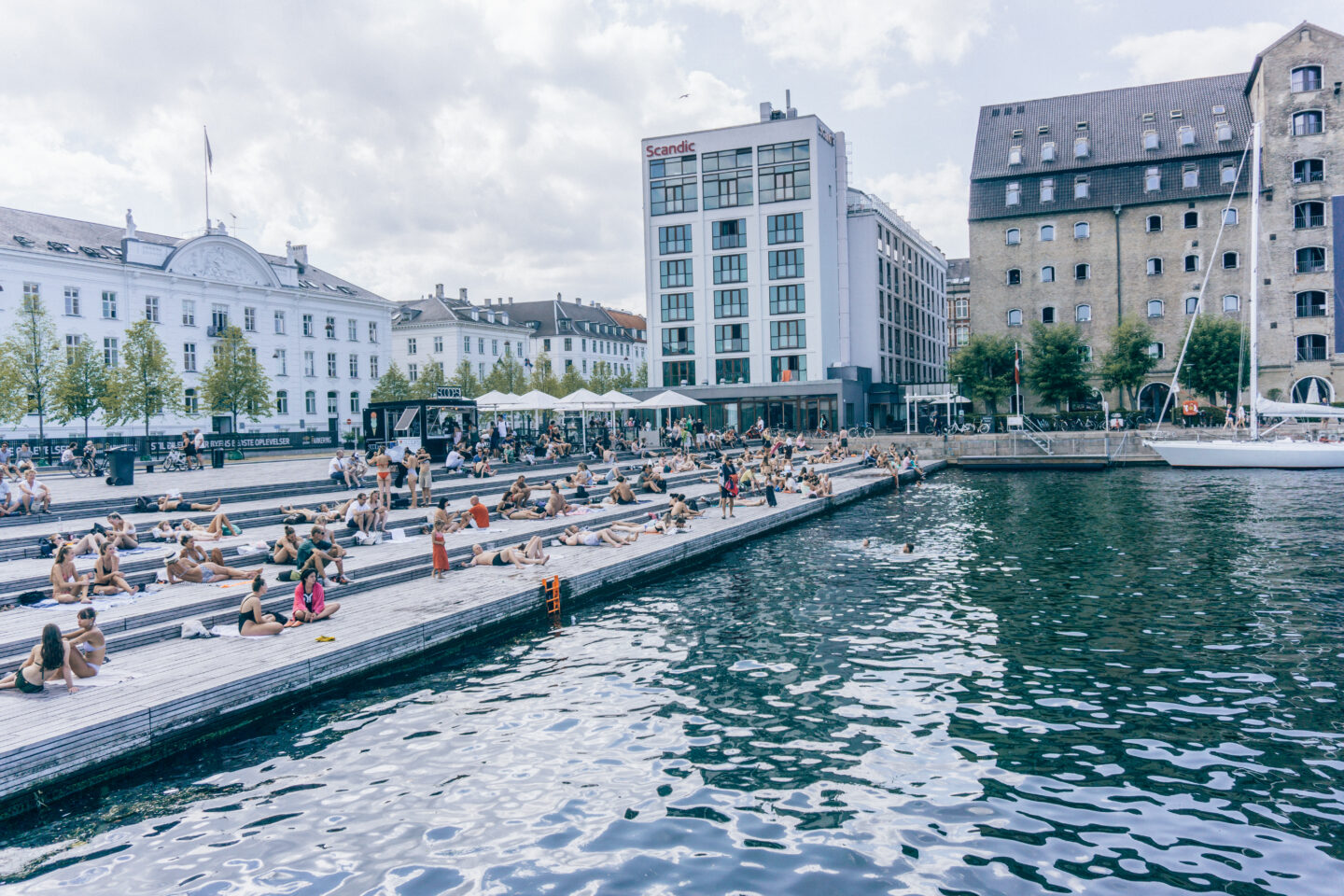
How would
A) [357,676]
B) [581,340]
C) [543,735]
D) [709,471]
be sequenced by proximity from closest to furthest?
[543,735] → [357,676] → [709,471] → [581,340]

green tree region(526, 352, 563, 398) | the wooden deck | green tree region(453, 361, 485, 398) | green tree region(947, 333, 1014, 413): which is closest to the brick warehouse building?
green tree region(947, 333, 1014, 413)

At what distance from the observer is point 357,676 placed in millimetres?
11852

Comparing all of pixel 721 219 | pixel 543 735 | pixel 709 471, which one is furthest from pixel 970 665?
pixel 721 219

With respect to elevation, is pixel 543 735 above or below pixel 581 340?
below

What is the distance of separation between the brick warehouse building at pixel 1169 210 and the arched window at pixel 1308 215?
0.09m

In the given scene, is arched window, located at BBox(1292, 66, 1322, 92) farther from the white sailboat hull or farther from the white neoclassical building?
the white neoclassical building

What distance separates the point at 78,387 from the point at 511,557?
37696 mm

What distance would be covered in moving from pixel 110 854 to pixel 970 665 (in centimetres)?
1008

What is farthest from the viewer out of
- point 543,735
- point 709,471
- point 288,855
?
point 709,471

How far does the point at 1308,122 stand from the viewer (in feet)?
191

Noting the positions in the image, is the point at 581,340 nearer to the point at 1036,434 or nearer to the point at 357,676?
the point at 1036,434

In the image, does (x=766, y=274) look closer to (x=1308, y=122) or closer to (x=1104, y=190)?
(x=1104, y=190)

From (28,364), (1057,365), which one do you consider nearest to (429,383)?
(28,364)

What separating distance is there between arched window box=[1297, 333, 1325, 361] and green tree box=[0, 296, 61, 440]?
7373 centimetres
